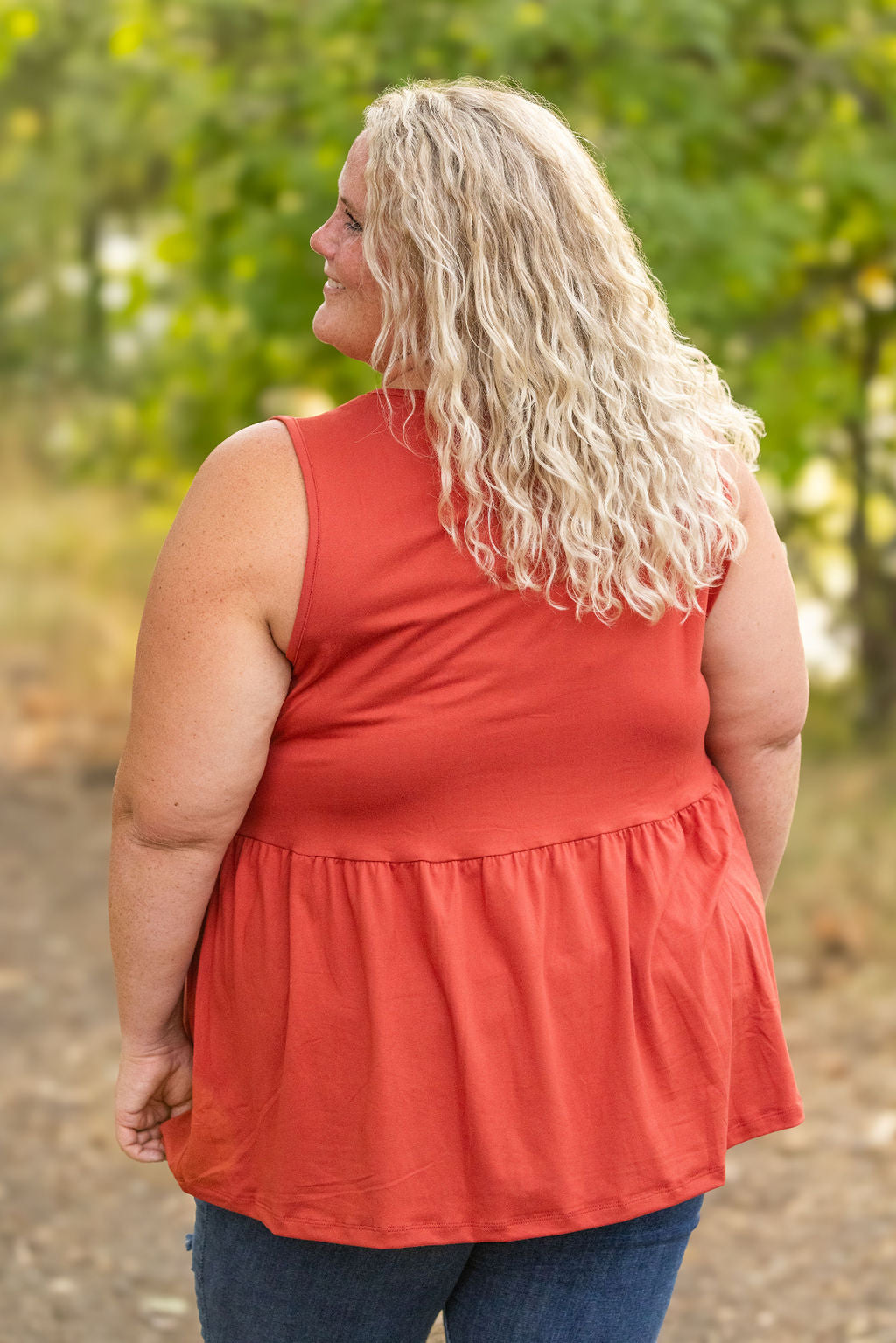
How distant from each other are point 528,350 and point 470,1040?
61 cm

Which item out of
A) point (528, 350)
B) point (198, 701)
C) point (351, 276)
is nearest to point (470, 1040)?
point (198, 701)

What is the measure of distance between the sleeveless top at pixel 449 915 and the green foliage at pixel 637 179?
2692 mm

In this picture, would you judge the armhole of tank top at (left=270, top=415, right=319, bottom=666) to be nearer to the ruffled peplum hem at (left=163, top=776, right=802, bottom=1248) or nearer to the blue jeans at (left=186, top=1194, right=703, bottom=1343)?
the ruffled peplum hem at (left=163, top=776, right=802, bottom=1248)

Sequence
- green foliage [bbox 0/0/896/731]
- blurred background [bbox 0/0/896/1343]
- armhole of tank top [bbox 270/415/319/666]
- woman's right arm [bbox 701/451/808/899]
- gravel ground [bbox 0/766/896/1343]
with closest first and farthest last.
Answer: armhole of tank top [bbox 270/415/319/666], woman's right arm [bbox 701/451/808/899], gravel ground [bbox 0/766/896/1343], blurred background [bbox 0/0/896/1343], green foliage [bbox 0/0/896/731]

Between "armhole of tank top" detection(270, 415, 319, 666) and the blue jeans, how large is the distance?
0.59 m

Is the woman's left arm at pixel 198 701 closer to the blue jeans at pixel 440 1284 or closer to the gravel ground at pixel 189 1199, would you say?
the blue jeans at pixel 440 1284

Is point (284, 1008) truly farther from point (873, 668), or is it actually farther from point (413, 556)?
point (873, 668)

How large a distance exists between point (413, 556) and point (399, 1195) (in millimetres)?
569

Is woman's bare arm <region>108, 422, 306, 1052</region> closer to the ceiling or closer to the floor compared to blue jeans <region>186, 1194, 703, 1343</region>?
closer to the ceiling

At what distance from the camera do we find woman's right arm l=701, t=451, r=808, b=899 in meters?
1.38

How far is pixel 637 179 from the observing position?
12.1 ft

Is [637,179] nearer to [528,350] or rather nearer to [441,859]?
[528,350]

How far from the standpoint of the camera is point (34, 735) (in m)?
6.28

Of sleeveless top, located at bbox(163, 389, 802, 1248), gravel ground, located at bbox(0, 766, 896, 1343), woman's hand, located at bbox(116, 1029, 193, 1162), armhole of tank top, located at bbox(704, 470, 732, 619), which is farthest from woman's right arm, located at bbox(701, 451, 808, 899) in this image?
gravel ground, located at bbox(0, 766, 896, 1343)
